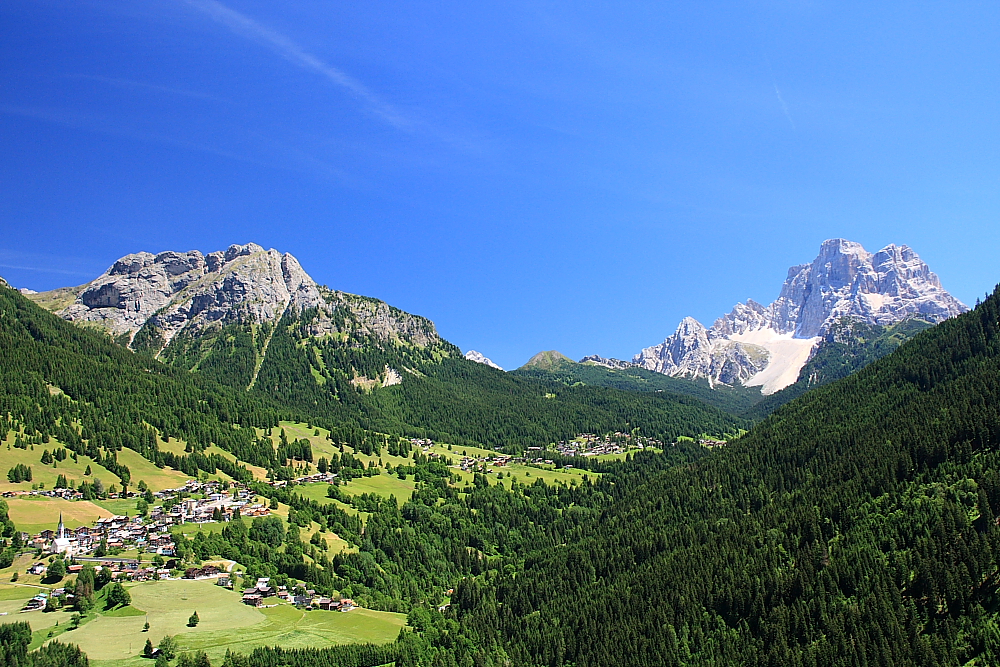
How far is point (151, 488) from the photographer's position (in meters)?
162

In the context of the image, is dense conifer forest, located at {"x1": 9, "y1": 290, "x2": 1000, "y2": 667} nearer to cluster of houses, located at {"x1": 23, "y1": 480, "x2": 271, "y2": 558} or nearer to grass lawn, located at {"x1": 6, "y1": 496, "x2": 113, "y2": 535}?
cluster of houses, located at {"x1": 23, "y1": 480, "x2": 271, "y2": 558}

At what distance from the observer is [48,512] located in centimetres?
13325

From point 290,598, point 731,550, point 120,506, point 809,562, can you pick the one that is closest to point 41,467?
point 120,506

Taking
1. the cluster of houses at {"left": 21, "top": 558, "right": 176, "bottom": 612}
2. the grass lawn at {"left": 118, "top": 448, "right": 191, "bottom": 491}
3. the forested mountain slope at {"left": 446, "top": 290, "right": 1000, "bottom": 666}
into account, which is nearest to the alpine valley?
the forested mountain slope at {"left": 446, "top": 290, "right": 1000, "bottom": 666}

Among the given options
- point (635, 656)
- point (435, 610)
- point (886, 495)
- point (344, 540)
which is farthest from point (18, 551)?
point (886, 495)

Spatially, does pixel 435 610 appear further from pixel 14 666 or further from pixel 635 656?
pixel 14 666

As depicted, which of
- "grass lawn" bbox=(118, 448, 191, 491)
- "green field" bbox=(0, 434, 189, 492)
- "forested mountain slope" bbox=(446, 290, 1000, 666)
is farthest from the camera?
"grass lawn" bbox=(118, 448, 191, 491)

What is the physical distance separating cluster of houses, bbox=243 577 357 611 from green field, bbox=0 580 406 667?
216 cm

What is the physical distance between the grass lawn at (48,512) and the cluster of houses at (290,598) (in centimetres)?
4015

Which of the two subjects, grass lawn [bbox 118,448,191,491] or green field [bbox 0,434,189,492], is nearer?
green field [bbox 0,434,189,492]

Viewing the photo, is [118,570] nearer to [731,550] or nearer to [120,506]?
[120,506]

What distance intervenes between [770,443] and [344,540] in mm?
116329

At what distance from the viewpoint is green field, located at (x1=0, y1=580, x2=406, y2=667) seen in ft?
307

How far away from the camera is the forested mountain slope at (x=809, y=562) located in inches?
3688
